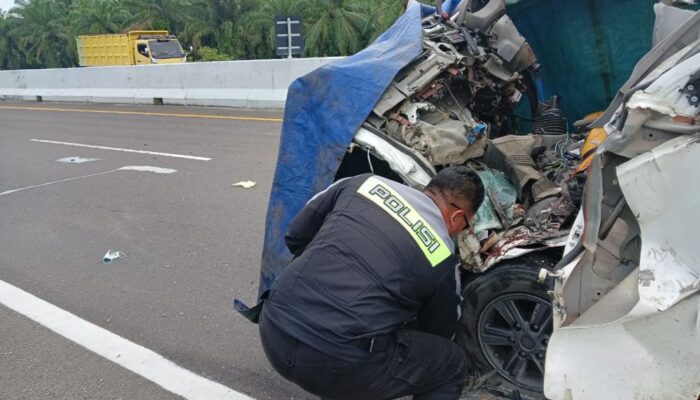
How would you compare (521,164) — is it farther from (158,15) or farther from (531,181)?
(158,15)

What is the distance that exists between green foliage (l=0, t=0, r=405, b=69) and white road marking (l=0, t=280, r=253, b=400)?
18977mm

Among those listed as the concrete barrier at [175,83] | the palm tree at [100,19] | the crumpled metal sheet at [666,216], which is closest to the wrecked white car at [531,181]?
the crumpled metal sheet at [666,216]

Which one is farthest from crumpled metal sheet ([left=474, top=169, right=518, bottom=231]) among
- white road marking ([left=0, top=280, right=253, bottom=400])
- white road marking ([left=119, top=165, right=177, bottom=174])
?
white road marking ([left=119, top=165, right=177, bottom=174])

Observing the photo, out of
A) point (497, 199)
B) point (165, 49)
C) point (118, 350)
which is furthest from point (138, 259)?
point (165, 49)

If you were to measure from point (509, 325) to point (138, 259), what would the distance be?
11.2ft

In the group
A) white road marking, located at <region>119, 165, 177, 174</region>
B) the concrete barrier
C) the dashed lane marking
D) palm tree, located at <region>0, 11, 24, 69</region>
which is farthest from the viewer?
palm tree, located at <region>0, 11, 24, 69</region>

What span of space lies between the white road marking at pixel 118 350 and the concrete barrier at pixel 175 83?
32.6ft

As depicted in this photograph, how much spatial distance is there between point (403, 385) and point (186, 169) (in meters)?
6.83

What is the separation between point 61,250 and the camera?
220 inches

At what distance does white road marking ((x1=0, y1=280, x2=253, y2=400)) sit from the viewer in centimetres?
330

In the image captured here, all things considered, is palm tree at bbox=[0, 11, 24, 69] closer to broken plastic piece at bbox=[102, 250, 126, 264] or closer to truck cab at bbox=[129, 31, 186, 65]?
truck cab at bbox=[129, 31, 186, 65]

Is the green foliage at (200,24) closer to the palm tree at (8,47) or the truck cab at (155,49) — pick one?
A: the palm tree at (8,47)

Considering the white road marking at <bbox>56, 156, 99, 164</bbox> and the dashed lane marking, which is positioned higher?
the white road marking at <bbox>56, 156, 99, 164</bbox>

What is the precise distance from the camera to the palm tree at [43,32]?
3706 centimetres
